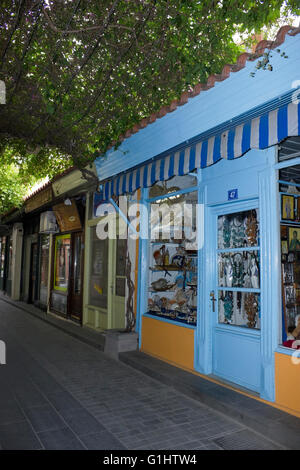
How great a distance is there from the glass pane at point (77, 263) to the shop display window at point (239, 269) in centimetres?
533

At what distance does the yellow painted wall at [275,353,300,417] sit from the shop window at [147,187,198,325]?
7.37 ft

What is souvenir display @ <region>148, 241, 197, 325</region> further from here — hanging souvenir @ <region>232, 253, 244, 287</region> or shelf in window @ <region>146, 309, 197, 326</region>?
hanging souvenir @ <region>232, 253, 244, 287</region>

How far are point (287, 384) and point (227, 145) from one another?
2.57 metres

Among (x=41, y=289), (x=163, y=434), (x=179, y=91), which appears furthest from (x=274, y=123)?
(x=41, y=289)

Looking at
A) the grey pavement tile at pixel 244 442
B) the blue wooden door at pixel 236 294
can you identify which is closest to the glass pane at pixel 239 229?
the blue wooden door at pixel 236 294

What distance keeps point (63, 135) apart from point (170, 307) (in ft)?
14.1

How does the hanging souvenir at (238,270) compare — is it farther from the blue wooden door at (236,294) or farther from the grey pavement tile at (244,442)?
the grey pavement tile at (244,442)

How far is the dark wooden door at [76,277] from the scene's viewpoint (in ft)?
30.4

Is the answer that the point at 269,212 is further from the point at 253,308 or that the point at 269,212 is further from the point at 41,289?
the point at 41,289

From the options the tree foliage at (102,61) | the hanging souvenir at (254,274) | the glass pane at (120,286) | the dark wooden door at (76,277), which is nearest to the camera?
the hanging souvenir at (254,274)

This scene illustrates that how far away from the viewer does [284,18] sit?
7.06 m

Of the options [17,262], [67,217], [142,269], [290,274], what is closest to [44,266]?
[17,262]

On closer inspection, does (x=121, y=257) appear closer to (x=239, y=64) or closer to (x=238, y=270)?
(x=238, y=270)

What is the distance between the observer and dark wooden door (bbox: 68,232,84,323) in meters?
9.26
